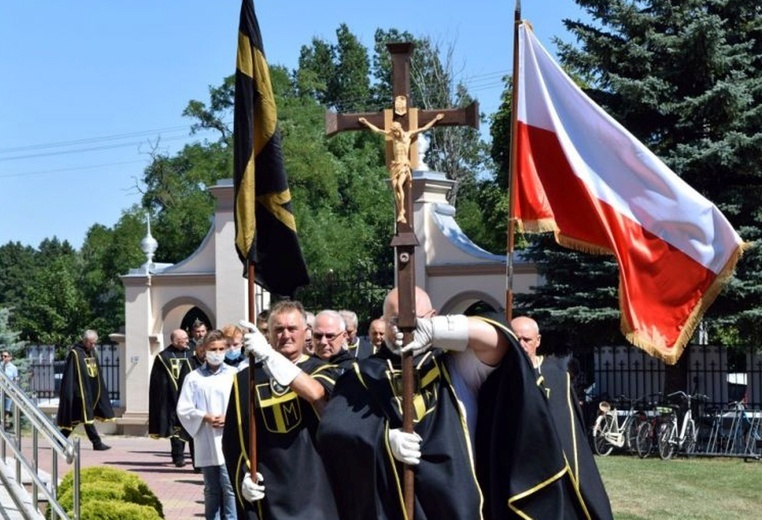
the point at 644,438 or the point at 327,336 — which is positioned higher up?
the point at 327,336

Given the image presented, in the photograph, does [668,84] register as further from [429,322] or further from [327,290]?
[429,322]

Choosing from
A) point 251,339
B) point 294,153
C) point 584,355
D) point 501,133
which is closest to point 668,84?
point 584,355

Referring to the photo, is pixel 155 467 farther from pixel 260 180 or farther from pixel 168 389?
pixel 260 180

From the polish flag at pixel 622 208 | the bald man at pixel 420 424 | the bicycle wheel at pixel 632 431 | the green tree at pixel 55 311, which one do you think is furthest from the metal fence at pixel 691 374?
the green tree at pixel 55 311

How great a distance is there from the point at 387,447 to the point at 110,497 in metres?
4.94

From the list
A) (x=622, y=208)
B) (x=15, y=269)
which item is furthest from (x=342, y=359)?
(x=15, y=269)

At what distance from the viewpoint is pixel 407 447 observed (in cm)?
539

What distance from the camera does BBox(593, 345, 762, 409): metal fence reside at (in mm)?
22266

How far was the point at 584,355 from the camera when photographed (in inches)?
965

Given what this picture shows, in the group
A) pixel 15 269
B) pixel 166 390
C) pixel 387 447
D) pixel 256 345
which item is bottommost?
pixel 166 390

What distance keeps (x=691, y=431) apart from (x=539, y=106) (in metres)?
13.0

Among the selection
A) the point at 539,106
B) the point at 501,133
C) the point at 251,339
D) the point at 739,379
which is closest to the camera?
the point at 251,339

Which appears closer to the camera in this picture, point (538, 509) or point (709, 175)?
point (538, 509)

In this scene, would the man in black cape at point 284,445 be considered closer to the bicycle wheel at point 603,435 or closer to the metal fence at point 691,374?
the bicycle wheel at point 603,435
